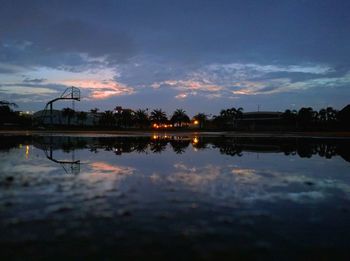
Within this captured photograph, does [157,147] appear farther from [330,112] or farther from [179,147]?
[330,112]

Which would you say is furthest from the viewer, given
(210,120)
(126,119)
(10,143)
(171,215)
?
(210,120)

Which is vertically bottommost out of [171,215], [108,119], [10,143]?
[171,215]

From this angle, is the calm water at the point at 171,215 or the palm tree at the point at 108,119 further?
the palm tree at the point at 108,119

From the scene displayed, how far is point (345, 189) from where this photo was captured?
12.6 m

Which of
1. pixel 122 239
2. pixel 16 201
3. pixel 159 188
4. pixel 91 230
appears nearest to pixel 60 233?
pixel 91 230

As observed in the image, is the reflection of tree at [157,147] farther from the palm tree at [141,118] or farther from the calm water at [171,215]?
the palm tree at [141,118]

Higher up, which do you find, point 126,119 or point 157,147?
point 126,119

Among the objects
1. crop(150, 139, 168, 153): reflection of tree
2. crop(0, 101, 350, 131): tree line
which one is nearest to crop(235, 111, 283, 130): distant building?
crop(0, 101, 350, 131): tree line

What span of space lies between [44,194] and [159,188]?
4064 millimetres

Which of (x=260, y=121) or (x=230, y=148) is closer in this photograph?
(x=230, y=148)

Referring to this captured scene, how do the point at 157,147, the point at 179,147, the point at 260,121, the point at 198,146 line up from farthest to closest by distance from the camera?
the point at 260,121
the point at 198,146
the point at 179,147
the point at 157,147

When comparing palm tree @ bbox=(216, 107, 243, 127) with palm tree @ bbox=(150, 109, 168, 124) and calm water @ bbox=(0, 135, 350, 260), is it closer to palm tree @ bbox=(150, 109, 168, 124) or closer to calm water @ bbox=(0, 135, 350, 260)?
palm tree @ bbox=(150, 109, 168, 124)

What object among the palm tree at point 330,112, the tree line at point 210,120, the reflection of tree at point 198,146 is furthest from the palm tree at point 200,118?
the reflection of tree at point 198,146

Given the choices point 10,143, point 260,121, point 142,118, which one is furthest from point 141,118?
point 10,143
